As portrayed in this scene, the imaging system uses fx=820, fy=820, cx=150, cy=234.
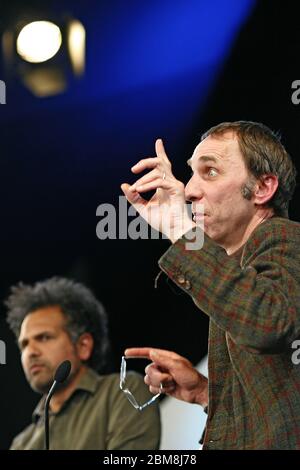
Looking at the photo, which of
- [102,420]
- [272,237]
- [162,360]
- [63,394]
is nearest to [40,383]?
[63,394]

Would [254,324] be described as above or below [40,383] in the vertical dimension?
above

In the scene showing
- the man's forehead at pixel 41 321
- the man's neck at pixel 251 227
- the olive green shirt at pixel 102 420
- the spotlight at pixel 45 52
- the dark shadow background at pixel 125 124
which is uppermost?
the spotlight at pixel 45 52

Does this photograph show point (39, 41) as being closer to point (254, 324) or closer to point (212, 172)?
point (212, 172)

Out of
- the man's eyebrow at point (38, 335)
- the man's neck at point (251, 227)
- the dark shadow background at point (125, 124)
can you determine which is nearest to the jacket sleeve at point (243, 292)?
the man's neck at point (251, 227)

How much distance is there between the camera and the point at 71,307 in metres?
3.95

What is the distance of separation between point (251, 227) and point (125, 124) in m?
1.91

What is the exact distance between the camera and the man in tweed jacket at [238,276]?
1519 millimetres

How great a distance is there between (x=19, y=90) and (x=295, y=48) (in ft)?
4.40

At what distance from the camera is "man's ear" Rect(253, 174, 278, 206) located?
1912 mm

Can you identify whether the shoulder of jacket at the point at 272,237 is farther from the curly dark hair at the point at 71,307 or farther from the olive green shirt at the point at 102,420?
the curly dark hair at the point at 71,307

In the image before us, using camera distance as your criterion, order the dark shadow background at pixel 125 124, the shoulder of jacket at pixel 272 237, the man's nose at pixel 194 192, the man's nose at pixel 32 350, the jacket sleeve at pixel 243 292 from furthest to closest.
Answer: the man's nose at pixel 32 350
the dark shadow background at pixel 125 124
the man's nose at pixel 194 192
the shoulder of jacket at pixel 272 237
the jacket sleeve at pixel 243 292

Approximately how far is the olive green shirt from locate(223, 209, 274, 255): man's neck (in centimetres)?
152

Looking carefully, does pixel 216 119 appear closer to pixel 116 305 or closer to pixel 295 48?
pixel 295 48
